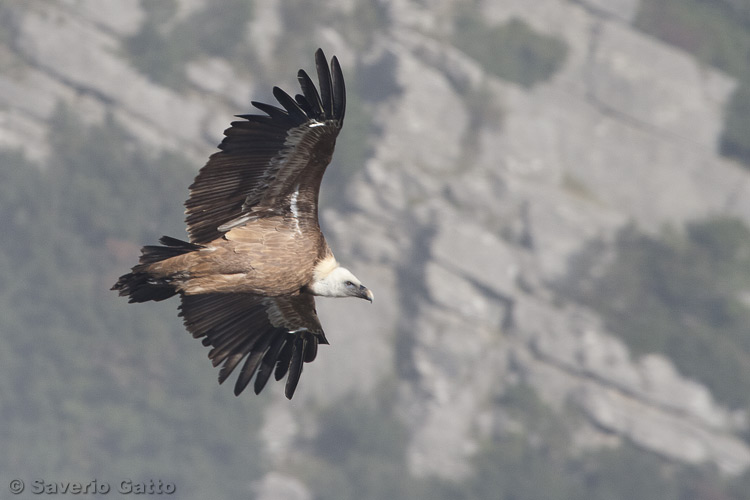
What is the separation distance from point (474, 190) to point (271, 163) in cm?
5238

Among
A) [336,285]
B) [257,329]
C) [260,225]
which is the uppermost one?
[260,225]

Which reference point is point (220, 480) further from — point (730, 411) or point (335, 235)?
point (730, 411)

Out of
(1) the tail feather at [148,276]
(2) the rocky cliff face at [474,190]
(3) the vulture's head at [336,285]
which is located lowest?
(1) the tail feather at [148,276]

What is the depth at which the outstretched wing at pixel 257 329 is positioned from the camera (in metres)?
9.73

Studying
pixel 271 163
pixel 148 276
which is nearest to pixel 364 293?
pixel 271 163

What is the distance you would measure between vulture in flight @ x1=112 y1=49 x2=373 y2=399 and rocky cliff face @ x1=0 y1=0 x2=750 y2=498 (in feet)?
159

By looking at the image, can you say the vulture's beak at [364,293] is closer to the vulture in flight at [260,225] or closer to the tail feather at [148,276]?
the vulture in flight at [260,225]

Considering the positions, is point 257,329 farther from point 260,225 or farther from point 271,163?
point 271,163

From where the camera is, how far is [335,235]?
60875 millimetres

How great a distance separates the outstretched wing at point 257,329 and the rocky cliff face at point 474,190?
1878 inches

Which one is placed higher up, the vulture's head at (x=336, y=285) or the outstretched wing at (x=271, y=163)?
the outstretched wing at (x=271, y=163)

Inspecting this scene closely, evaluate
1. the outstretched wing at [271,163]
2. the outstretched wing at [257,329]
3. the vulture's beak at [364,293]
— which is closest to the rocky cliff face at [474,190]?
the outstretched wing at [257,329]

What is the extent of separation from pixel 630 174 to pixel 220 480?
34.1m

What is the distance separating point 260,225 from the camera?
30.1 ft
